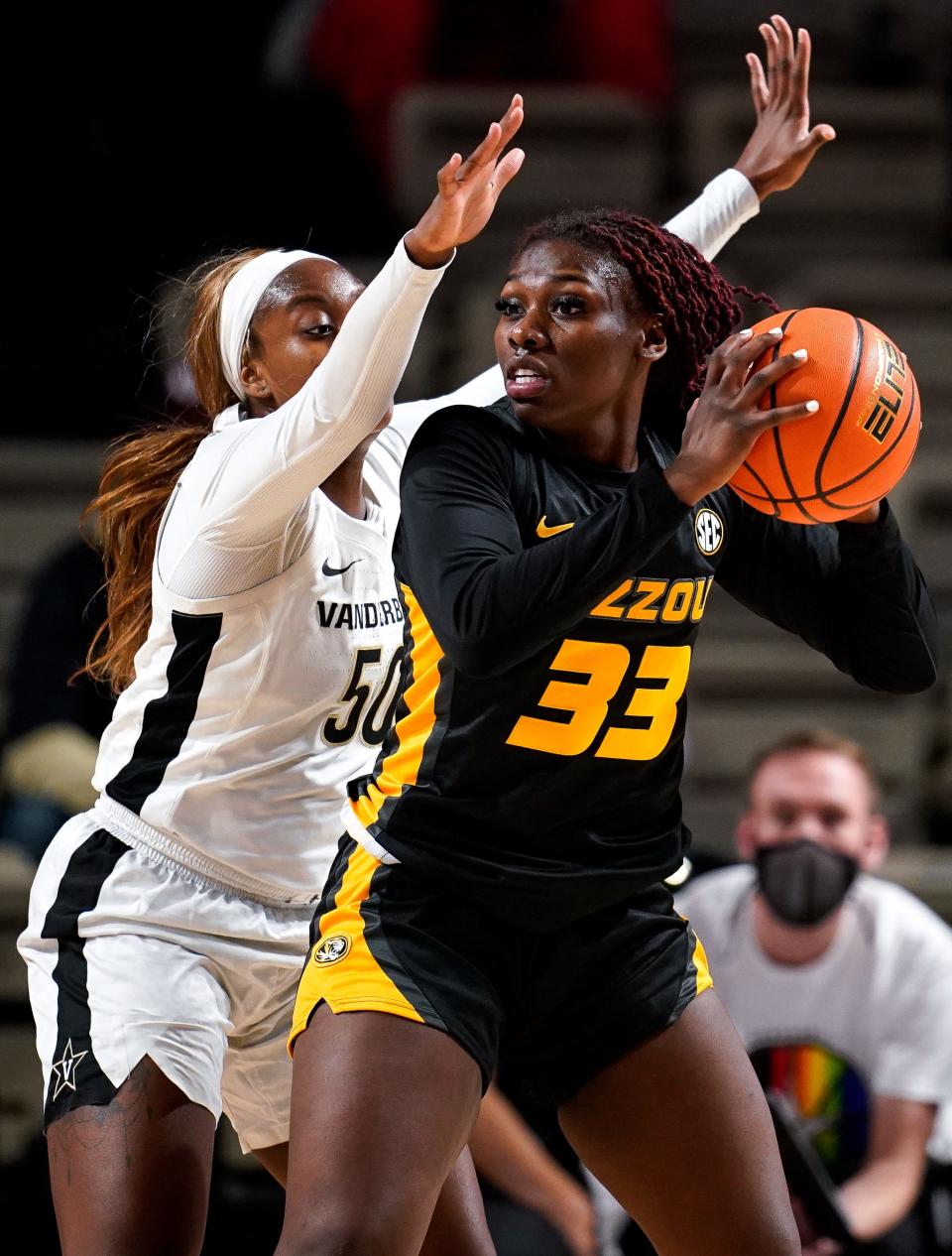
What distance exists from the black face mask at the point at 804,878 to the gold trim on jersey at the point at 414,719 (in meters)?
2.17

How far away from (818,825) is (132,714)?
218 cm

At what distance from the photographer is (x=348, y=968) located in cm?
239

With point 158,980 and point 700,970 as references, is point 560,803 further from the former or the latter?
point 158,980

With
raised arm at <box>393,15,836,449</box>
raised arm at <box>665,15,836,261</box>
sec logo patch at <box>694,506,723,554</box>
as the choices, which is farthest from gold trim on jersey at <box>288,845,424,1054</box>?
raised arm at <box>665,15,836,261</box>

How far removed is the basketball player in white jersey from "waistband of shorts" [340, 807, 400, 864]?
0.24m

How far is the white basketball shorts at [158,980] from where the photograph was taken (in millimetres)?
2623

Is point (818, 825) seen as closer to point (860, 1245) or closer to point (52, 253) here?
point (860, 1245)

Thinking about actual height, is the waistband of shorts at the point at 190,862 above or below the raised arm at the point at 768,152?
below

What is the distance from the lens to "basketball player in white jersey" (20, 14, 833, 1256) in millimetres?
2525

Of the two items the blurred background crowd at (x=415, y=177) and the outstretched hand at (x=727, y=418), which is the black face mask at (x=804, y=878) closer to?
the blurred background crowd at (x=415, y=177)

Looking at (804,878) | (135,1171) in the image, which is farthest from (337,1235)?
(804,878)

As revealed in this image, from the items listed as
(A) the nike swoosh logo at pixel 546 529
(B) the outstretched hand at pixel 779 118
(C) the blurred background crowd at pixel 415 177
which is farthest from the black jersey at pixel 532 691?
(C) the blurred background crowd at pixel 415 177

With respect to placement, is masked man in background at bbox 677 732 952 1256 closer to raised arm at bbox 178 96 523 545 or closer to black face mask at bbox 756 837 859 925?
black face mask at bbox 756 837 859 925

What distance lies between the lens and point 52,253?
24.4ft
